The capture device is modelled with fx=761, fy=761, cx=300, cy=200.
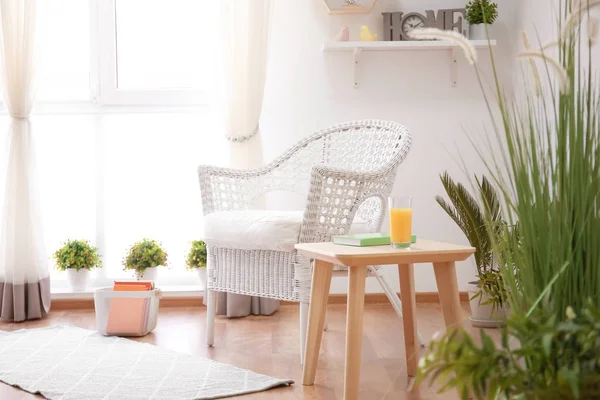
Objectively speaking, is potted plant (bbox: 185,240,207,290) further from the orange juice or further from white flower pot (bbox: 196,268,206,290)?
the orange juice

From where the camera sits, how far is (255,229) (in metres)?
2.68

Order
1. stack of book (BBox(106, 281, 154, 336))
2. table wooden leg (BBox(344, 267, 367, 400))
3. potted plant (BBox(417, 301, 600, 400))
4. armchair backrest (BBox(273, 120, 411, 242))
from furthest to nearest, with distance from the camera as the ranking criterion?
stack of book (BBox(106, 281, 154, 336)) → armchair backrest (BBox(273, 120, 411, 242)) → table wooden leg (BBox(344, 267, 367, 400)) → potted plant (BBox(417, 301, 600, 400))

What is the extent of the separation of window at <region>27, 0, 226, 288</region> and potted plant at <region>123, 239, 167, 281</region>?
0.79 feet

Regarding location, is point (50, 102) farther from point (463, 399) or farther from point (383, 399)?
point (463, 399)

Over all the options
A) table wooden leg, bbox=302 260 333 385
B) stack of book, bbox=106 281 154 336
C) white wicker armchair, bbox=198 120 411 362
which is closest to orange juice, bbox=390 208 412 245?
table wooden leg, bbox=302 260 333 385

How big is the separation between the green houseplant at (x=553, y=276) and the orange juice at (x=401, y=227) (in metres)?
0.96

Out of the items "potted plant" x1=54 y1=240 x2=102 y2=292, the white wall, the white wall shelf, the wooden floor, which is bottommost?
the wooden floor

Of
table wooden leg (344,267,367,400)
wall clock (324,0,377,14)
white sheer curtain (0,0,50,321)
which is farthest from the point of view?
wall clock (324,0,377,14)

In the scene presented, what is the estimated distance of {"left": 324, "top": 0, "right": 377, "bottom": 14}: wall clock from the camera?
372 cm

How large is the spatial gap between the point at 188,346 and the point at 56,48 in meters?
1.90

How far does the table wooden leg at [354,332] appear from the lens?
2014 mm

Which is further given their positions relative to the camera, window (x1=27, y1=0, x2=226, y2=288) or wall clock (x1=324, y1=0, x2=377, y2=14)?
window (x1=27, y1=0, x2=226, y2=288)

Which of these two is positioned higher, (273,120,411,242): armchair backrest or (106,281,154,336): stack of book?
(273,120,411,242): armchair backrest

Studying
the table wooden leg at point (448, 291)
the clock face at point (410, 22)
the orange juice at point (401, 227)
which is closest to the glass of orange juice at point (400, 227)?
the orange juice at point (401, 227)
